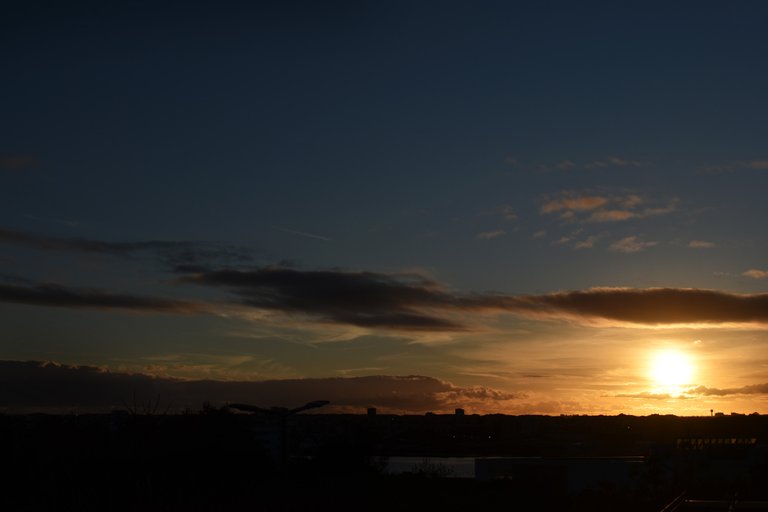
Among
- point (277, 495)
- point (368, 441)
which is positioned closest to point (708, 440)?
point (368, 441)

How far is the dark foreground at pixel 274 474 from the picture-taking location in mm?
28969

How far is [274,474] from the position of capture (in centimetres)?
4622

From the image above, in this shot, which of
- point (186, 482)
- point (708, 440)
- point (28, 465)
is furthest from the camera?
point (708, 440)

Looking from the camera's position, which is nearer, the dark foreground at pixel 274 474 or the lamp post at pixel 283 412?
the dark foreground at pixel 274 474

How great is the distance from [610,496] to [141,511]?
3268 cm

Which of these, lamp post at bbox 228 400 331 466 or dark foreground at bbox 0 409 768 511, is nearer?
dark foreground at bbox 0 409 768 511

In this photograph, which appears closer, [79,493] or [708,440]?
[79,493]

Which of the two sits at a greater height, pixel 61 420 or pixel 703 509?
pixel 61 420

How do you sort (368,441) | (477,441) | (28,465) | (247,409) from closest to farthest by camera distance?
(28,465), (247,409), (368,441), (477,441)

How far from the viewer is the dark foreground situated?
1141 inches

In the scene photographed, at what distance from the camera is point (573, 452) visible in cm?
9988

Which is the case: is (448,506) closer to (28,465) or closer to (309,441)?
(28,465)

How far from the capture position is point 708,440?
90.5 metres

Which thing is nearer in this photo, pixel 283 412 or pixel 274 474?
pixel 274 474
